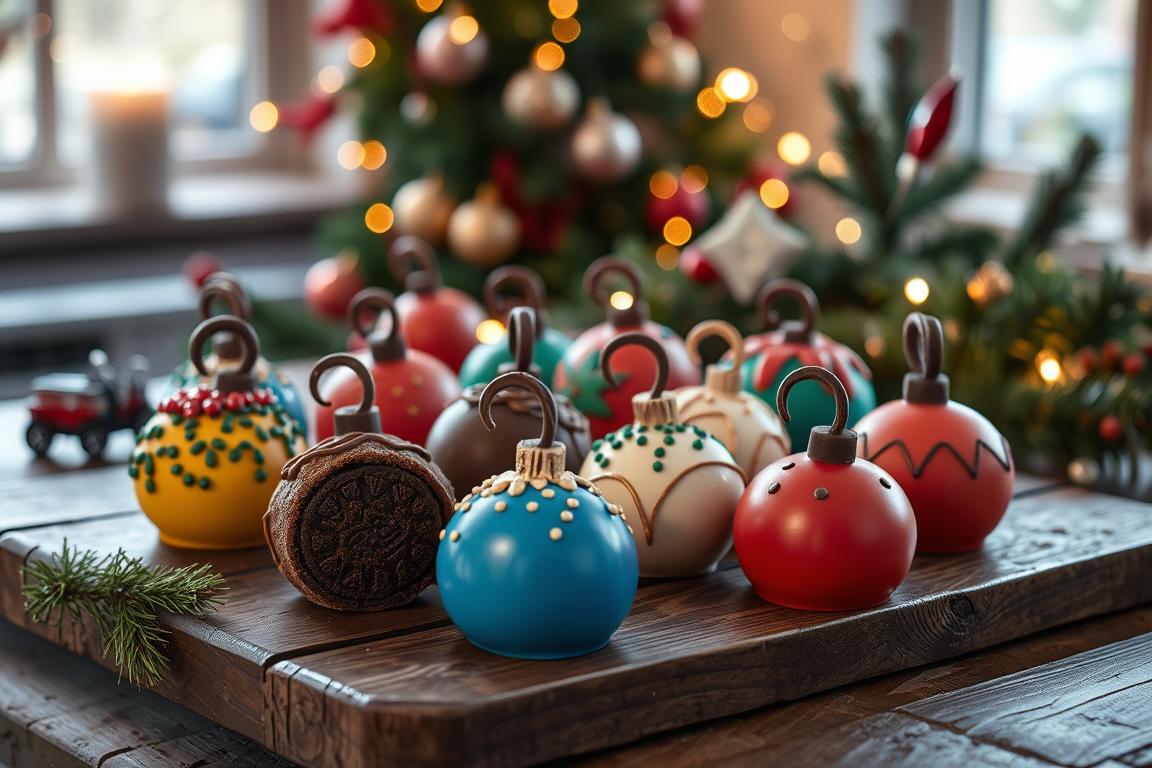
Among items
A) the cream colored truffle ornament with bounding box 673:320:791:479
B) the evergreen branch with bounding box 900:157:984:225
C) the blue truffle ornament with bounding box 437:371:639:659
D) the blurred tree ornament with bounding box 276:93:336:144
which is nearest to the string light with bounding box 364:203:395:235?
the blurred tree ornament with bounding box 276:93:336:144

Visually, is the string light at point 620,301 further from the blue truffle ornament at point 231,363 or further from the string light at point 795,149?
the string light at point 795,149

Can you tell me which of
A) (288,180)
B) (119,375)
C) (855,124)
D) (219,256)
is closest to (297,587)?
(119,375)

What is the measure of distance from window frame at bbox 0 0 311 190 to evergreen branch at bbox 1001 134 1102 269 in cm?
189

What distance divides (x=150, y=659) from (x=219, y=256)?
225cm

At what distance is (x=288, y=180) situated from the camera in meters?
3.44

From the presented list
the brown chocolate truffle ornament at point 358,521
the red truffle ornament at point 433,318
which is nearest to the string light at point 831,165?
the red truffle ornament at point 433,318

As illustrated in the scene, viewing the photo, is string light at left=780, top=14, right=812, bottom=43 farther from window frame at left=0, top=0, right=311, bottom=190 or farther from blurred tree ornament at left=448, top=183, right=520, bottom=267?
window frame at left=0, top=0, right=311, bottom=190

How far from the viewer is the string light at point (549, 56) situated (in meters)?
2.42

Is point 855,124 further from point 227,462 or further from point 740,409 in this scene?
point 227,462

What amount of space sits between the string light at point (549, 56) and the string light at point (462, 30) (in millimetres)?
123

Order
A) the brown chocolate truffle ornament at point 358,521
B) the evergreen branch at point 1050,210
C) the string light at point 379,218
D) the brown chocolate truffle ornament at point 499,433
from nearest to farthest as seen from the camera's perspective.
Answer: the brown chocolate truffle ornament at point 358,521
the brown chocolate truffle ornament at point 499,433
the evergreen branch at point 1050,210
the string light at point 379,218

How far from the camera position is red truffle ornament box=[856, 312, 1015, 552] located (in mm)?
1138

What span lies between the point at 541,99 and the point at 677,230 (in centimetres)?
29

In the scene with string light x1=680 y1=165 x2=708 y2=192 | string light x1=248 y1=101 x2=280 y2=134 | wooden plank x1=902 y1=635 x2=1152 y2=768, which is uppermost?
string light x1=248 y1=101 x2=280 y2=134
